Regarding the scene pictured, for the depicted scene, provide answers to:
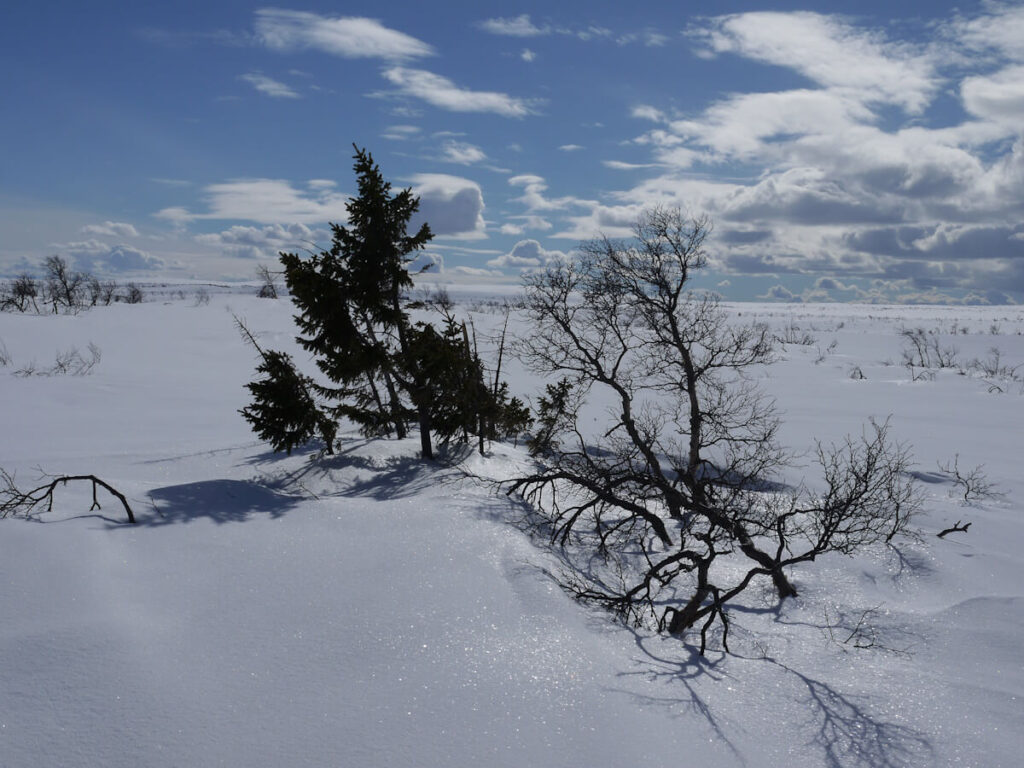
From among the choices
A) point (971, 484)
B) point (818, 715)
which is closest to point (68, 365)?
point (818, 715)

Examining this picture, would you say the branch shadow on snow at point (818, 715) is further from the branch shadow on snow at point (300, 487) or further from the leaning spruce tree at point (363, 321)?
the leaning spruce tree at point (363, 321)

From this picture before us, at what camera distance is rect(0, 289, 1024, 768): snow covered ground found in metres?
3.93

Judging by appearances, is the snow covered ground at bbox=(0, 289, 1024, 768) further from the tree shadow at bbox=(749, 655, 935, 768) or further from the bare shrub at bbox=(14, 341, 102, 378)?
the bare shrub at bbox=(14, 341, 102, 378)

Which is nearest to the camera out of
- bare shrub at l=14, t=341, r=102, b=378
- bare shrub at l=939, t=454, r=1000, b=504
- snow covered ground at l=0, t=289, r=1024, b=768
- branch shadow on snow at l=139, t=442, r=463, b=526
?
snow covered ground at l=0, t=289, r=1024, b=768

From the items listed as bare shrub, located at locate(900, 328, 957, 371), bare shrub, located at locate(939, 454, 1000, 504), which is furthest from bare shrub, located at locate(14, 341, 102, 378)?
bare shrub, located at locate(900, 328, 957, 371)

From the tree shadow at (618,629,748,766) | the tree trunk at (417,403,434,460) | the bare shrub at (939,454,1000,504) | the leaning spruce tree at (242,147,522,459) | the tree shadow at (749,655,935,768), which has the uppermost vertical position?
the leaning spruce tree at (242,147,522,459)

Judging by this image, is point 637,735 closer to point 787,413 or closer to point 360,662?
point 360,662

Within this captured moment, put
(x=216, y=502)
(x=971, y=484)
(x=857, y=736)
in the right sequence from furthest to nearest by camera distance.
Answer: (x=971, y=484)
(x=216, y=502)
(x=857, y=736)

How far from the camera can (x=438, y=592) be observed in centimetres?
584

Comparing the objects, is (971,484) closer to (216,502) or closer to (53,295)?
(216,502)

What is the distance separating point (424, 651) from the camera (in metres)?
4.90

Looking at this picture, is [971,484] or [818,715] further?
[971,484]

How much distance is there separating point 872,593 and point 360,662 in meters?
8.22

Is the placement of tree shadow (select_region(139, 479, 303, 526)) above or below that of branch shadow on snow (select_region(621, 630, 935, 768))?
above
